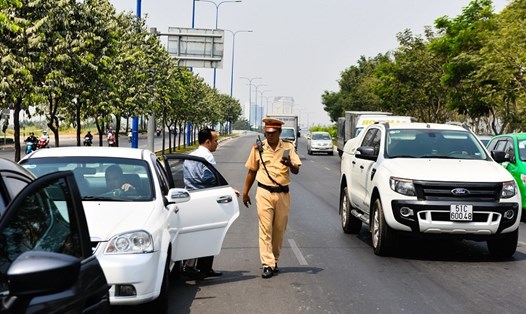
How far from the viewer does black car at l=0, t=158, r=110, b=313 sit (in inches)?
108

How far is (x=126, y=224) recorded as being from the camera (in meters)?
6.41

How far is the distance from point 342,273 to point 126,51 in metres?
22.2

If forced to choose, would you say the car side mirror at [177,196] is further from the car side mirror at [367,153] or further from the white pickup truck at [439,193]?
the car side mirror at [367,153]

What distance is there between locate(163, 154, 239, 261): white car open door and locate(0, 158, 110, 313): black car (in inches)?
146

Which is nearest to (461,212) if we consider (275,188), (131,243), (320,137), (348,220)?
(275,188)

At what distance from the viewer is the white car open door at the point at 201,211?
8.00 meters

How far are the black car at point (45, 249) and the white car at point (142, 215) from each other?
222 cm

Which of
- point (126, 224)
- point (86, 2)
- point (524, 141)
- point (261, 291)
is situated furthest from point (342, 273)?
point (86, 2)

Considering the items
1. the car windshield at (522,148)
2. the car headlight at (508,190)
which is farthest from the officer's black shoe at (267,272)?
the car windshield at (522,148)

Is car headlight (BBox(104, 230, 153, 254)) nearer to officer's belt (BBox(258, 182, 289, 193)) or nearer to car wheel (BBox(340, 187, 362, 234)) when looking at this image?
officer's belt (BBox(258, 182, 289, 193))

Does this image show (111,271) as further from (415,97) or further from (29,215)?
(415,97)

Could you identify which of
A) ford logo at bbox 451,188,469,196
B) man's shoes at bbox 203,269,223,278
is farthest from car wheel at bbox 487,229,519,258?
man's shoes at bbox 203,269,223,278

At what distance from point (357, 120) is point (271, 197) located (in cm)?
2909

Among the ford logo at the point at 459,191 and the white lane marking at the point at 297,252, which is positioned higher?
the ford logo at the point at 459,191
